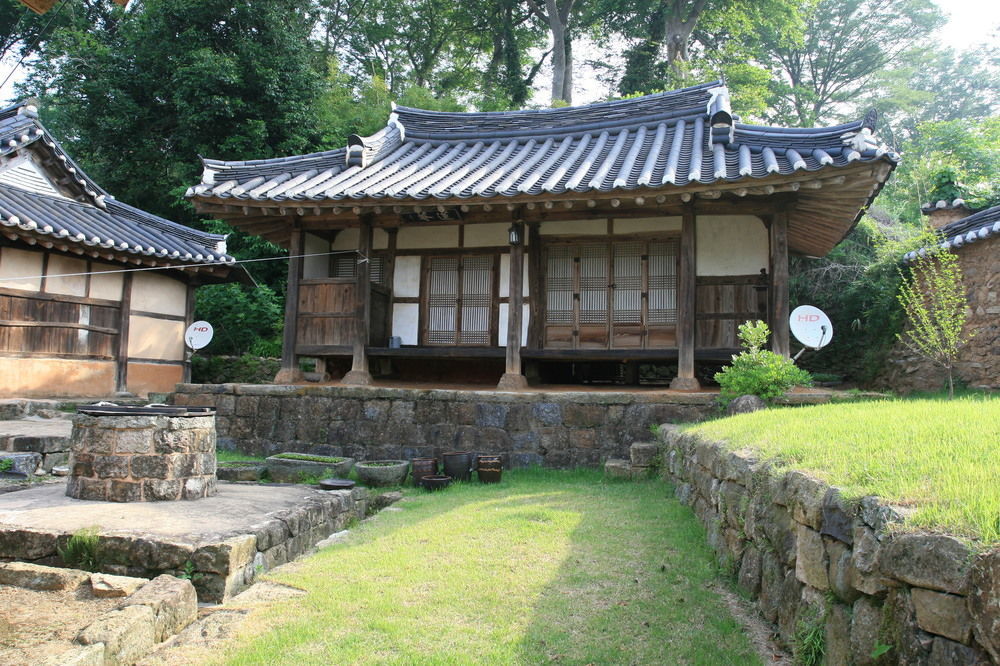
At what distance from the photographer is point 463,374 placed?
12008 mm

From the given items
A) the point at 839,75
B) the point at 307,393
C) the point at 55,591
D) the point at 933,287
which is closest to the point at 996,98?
the point at 839,75

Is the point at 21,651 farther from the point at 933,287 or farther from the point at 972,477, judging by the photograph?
the point at 933,287

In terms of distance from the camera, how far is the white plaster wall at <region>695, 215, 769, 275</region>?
10555 millimetres

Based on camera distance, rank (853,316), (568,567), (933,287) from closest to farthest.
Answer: (568,567) → (933,287) → (853,316)

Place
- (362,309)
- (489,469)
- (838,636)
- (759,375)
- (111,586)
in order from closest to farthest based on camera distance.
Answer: (838,636) < (111,586) < (759,375) < (489,469) < (362,309)

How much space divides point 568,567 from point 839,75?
32.5m

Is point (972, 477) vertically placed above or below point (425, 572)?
above

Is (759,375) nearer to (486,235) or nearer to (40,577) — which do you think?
(486,235)

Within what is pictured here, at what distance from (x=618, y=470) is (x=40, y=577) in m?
6.19

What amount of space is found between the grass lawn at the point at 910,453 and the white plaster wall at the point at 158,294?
13.8 m

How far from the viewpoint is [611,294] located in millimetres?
11023

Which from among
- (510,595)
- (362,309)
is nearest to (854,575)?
(510,595)

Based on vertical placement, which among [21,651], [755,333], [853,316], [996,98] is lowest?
[21,651]

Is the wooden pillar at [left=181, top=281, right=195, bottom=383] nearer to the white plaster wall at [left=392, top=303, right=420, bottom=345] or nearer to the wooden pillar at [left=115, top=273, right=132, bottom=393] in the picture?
the wooden pillar at [left=115, top=273, right=132, bottom=393]
